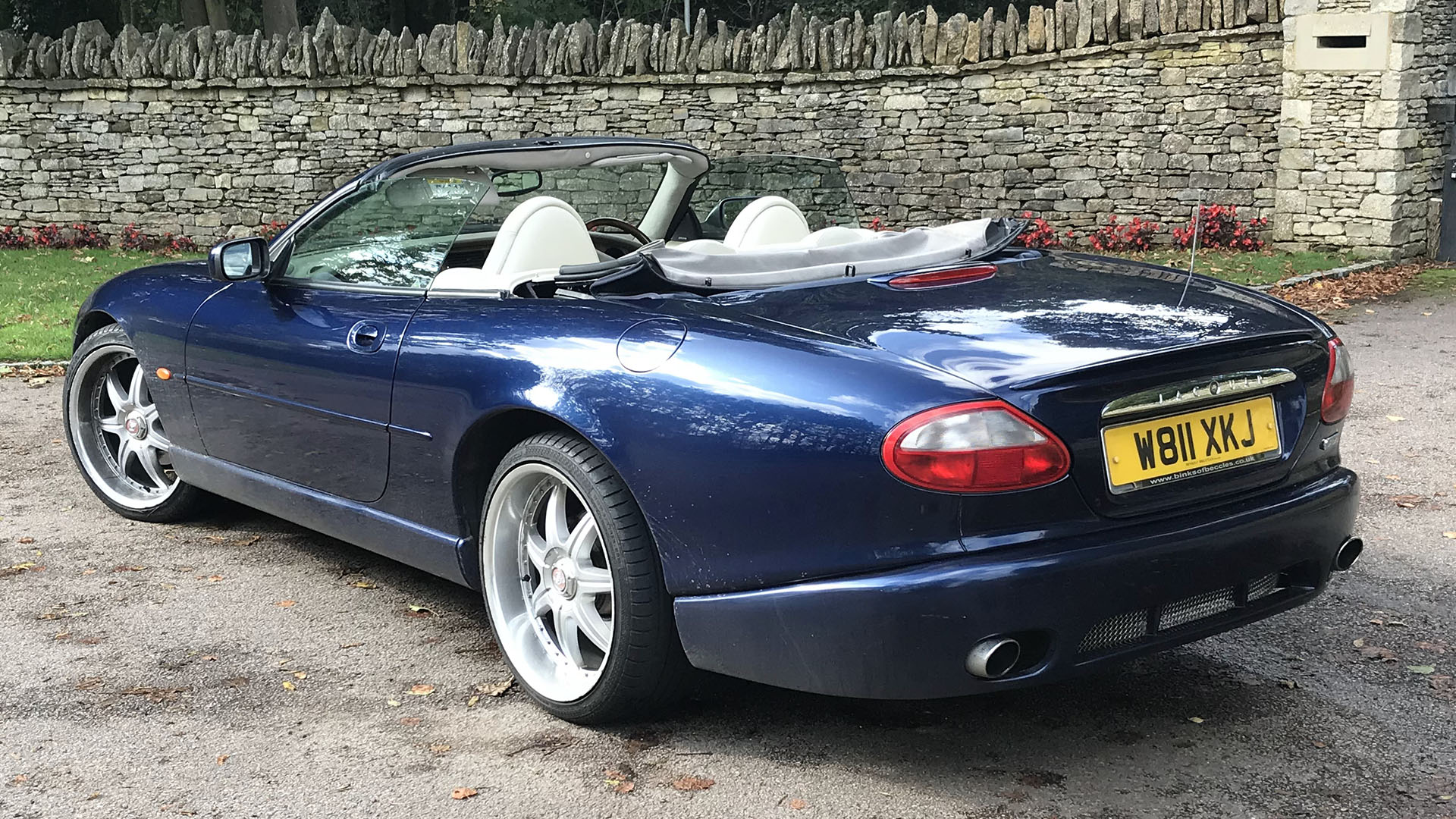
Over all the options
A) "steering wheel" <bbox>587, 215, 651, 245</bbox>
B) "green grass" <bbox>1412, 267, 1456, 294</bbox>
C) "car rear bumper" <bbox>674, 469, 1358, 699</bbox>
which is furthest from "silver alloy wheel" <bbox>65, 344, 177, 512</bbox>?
"green grass" <bbox>1412, 267, 1456, 294</bbox>

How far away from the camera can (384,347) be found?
3811 mm

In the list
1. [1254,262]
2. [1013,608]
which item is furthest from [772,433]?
[1254,262]

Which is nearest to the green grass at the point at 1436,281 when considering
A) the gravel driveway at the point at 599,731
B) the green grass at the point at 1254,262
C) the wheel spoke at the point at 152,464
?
the green grass at the point at 1254,262

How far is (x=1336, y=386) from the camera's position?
11.0 feet

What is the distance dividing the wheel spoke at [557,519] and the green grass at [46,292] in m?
6.25

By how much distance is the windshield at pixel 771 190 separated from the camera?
4.52 metres

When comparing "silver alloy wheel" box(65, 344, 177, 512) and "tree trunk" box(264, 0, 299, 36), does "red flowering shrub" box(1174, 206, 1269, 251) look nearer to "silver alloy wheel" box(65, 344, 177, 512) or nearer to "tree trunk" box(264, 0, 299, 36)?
"silver alloy wheel" box(65, 344, 177, 512)

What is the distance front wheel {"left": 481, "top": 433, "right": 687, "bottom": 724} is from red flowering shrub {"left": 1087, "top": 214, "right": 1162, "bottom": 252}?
12201 mm

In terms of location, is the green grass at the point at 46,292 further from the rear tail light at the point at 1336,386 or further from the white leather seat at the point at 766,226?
the rear tail light at the point at 1336,386

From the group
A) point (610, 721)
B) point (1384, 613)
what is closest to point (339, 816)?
point (610, 721)

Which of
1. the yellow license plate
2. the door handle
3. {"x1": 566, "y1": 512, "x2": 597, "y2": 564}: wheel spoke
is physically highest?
the door handle

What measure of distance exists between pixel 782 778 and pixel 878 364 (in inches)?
37.1

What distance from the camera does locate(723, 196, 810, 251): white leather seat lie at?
4.29m

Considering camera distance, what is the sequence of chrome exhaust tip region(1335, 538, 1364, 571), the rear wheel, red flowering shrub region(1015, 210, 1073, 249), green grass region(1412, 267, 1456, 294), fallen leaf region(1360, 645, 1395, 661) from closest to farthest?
1. chrome exhaust tip region(1335, 538, 1364, 571)
2. fallen leaf region(1360, 645, 1395, 661)
3. the rear wheel
4. green grass region(1412, 267, 1456, 294)
5. red flowering shrub region(1015, 210, 1073, 249)
